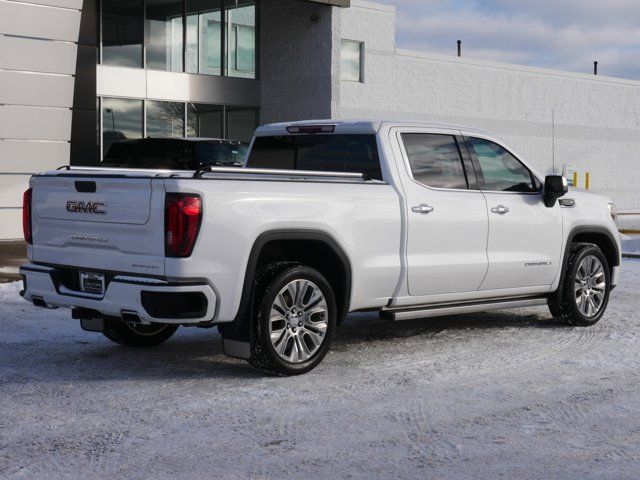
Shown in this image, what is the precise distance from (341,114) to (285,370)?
2240cm

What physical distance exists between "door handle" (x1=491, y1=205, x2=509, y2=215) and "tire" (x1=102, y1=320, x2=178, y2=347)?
2953mm

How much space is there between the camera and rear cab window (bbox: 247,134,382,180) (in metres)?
8.43

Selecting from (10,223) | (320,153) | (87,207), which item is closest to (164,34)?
(10,223)

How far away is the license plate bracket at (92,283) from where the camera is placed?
23.6 feet

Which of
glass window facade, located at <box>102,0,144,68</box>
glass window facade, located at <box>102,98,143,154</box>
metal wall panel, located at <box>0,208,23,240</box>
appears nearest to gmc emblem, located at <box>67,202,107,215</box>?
metal wall panel, located at <box>0,208,23,240</box>

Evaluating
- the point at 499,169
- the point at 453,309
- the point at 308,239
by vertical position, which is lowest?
the point at 453,309

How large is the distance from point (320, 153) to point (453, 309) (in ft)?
5.71

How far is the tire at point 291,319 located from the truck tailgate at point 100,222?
863mm

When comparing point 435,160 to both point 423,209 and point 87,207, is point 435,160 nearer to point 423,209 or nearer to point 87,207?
point 423,209

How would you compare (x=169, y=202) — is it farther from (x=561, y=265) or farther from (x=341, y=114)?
(x=341, y=114)

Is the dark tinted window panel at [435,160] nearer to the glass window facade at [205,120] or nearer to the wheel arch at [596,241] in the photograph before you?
the wheel arch at [596,241]

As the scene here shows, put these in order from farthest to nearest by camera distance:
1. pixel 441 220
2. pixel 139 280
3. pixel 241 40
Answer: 1. pixel 241 40
2. pixel 441 220
3. pixel 139 280

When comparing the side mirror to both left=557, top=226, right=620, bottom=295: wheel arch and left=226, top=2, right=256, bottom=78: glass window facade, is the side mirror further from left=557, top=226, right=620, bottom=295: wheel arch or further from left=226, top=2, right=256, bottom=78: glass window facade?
left=226, top=2, right=256, bottom=78: glass window facade

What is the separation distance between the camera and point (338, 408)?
6531 mm
